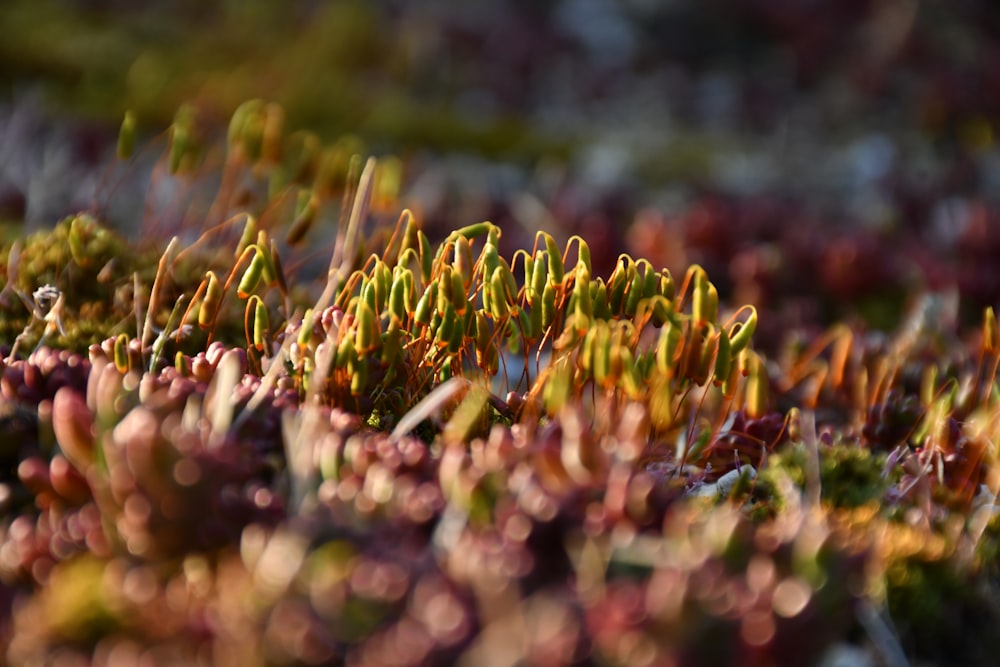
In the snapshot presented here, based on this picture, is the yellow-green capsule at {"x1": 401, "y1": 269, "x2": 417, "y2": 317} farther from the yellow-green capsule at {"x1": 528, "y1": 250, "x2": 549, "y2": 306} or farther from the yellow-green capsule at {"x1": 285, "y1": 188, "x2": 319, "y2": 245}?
the yellow-green capsule at {"x1": 285, "y1": 188, "x2": 319, "y2": 245}

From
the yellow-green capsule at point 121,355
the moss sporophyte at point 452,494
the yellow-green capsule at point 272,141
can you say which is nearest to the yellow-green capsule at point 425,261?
the moss sporophyte at point 452,494

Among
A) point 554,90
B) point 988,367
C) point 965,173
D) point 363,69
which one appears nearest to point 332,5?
point 363,69

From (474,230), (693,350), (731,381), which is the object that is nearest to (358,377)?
(474,230)

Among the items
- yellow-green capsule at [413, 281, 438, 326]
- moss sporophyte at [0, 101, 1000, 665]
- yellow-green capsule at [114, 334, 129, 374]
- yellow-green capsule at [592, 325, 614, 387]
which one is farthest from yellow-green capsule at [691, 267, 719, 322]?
yellow-green capsule at [114, 334, 129, 374]

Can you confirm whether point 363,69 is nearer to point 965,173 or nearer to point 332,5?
point 332,5

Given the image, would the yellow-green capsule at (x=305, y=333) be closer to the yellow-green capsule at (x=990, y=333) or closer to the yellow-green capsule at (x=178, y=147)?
the yellow-green capsule at (x=178, y=147)

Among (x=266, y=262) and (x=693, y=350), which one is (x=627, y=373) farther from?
(x=266, y=262)
